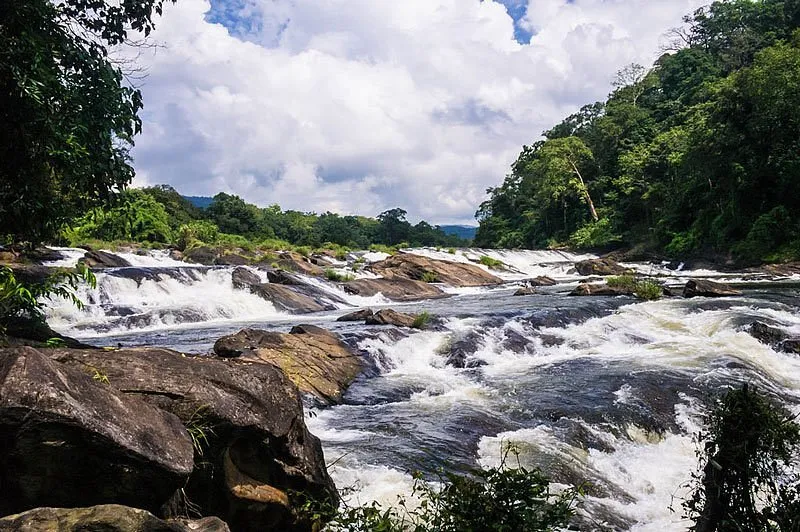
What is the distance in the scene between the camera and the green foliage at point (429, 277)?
→ 29.8 metres

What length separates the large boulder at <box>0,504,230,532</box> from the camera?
2.56 m

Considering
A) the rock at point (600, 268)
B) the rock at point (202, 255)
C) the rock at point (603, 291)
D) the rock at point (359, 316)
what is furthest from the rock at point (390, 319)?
the rock at point (600, 268)

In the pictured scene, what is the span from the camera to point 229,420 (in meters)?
4.06

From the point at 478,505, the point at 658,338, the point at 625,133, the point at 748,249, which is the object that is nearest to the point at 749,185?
the point at 748,249

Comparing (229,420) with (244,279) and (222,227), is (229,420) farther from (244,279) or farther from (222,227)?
(222,227)

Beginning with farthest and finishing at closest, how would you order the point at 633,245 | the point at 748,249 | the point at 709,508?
the point at 633,245 → the point at 748,249 → the point at 709,508

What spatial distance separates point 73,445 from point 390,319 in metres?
11.9

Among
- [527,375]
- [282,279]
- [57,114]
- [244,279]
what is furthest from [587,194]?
[57,114]

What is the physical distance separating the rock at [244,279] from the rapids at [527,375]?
1.45 ft

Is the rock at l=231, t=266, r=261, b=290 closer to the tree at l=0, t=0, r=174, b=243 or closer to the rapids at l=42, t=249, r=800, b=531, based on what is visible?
the rapids at l=42, t=249, r=800, b=531

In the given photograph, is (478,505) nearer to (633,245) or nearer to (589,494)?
(589,494)

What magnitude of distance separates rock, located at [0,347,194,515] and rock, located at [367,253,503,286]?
85.5 ft

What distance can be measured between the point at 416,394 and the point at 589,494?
169 inches

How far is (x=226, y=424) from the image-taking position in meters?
4.05
